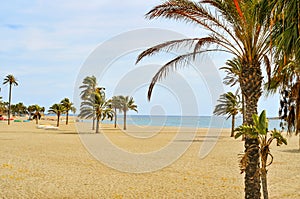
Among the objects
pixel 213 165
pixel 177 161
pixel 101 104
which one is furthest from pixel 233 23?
pixel 101 104

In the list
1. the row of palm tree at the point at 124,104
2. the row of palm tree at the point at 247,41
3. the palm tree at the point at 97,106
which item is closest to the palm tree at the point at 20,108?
the row of palm tree at the point at 124,104

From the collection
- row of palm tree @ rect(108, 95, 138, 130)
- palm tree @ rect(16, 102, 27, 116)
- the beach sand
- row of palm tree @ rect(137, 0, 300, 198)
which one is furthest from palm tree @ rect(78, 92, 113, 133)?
palm tree @ rect(16, 102, 27, 116)

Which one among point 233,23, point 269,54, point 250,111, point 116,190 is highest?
point 233,23

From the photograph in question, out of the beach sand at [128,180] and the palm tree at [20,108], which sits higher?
the palm tree at [20,108]

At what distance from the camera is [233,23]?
8.61m

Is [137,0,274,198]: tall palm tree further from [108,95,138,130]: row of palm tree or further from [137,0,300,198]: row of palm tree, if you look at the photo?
Answer: [108,95,138,130]: row of palm tree

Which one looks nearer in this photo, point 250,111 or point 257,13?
point 257,13

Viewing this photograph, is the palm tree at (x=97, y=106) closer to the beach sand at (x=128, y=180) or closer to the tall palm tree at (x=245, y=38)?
the beach sand at (x=128, y=180)

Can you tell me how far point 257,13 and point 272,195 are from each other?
20.7ft

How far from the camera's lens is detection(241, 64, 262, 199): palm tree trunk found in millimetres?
8250

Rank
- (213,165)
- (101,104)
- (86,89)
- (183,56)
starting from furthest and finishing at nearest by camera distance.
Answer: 1. (86,89)
2. (101,104)
3. (213,165)
4. (183,56)

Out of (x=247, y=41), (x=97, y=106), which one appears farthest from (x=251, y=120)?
(x=97, y=106)

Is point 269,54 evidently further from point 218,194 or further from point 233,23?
point 218,194

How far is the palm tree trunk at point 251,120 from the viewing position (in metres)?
8.25
